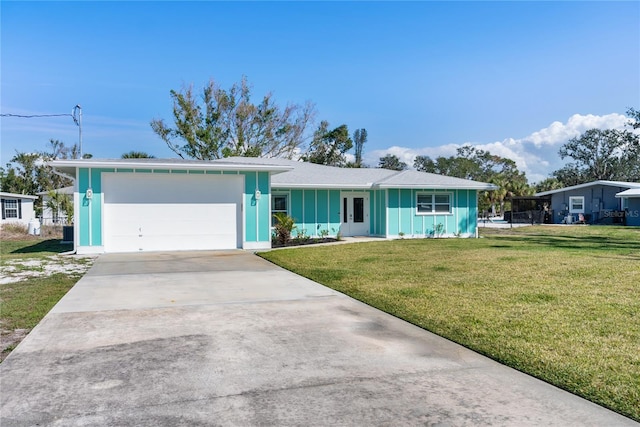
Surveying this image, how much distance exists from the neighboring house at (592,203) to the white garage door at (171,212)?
91.0 feet

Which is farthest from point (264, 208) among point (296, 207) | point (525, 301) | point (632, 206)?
point (632, 206)

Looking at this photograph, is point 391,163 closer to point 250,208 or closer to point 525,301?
point 250,208

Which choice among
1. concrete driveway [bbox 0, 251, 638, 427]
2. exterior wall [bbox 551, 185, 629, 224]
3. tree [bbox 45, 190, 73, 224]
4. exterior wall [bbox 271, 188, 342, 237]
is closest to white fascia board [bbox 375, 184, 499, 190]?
exterior wall [bbox 271, 188, 342, 237]

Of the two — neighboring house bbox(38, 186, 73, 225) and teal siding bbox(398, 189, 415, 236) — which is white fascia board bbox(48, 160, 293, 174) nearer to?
teal siding bbox(398, 189, 415, 236)

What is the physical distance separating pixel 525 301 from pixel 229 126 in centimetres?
3561

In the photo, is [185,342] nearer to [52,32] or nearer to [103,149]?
[52,32]

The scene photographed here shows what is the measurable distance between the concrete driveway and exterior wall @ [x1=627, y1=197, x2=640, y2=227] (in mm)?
31876

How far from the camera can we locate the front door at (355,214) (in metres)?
20.2

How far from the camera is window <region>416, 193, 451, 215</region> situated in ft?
65.9

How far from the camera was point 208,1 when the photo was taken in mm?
14391

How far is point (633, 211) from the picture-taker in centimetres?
3161

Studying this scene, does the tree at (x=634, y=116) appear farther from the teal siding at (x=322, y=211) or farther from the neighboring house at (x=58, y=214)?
the neighboring house at (x=58, y=214)

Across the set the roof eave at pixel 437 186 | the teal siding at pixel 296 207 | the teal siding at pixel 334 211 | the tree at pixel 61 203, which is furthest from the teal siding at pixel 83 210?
the tree at pixel 61 203

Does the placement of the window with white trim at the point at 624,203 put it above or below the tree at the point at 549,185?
below
